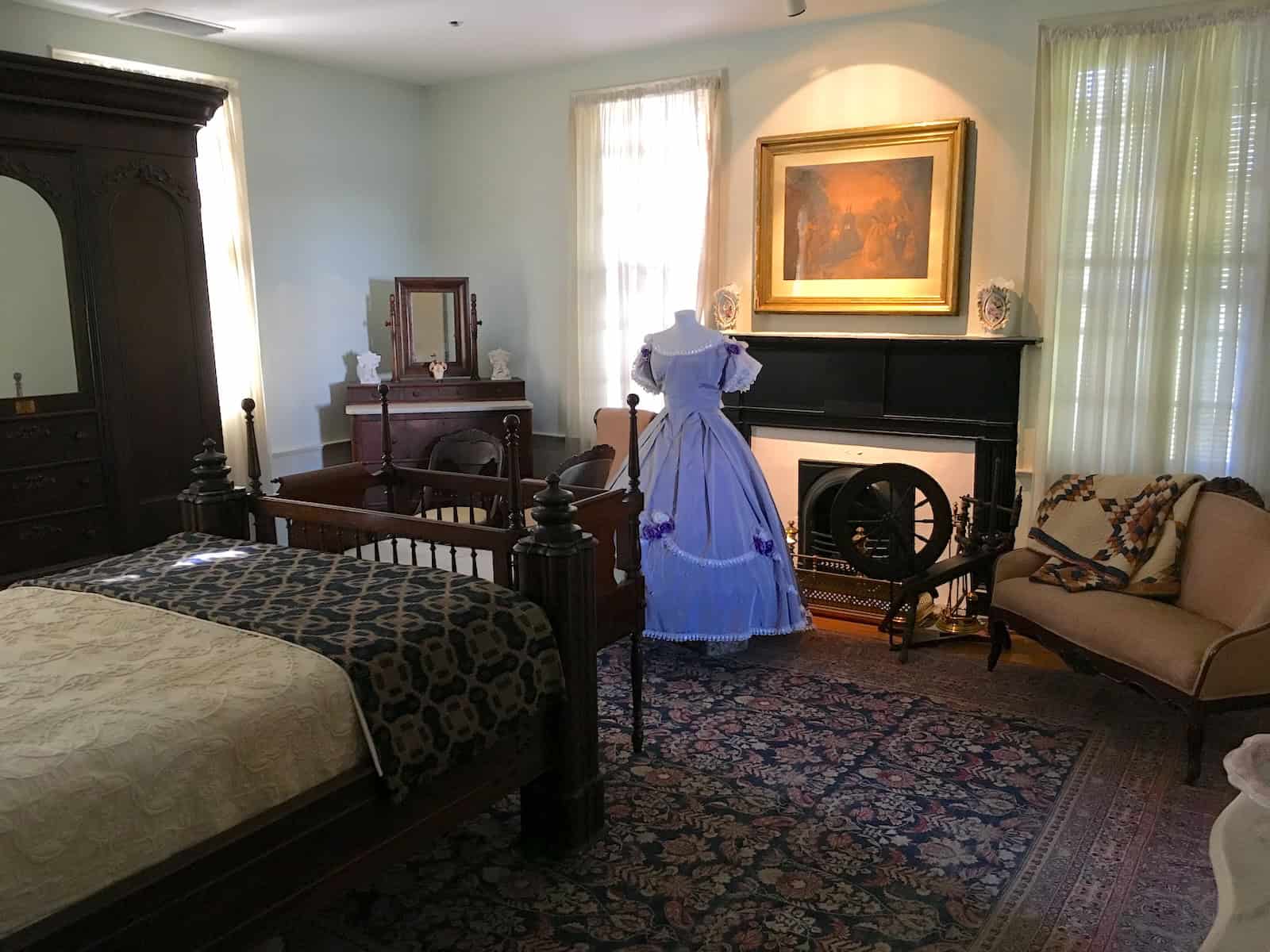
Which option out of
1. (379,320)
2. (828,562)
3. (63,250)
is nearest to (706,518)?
(828,562)

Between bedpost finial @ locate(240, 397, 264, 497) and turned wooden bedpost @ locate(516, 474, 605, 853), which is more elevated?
bedpost finial @ locate(240, 397, 264, 497)

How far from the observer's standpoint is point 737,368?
4230mm

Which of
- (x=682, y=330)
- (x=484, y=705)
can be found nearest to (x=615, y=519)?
(x=484, y=705)

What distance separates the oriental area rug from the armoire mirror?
102 inches

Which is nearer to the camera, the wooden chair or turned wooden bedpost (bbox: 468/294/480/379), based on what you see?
the wooden chair

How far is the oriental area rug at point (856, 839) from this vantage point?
2434 millimetres

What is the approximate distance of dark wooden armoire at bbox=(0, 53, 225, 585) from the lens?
12.8 ft

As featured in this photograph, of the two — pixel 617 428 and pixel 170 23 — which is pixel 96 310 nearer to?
pixel 170 23

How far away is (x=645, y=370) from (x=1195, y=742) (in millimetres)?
2484

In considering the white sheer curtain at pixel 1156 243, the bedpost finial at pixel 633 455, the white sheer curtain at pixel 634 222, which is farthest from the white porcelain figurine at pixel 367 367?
the white sheer curtain at pixel 1156 243

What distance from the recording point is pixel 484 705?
2.36 meters

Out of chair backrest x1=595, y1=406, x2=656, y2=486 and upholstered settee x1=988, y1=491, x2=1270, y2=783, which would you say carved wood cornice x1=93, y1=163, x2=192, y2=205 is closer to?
chair backrest x1=595, y1=406, x2=656, y2=486

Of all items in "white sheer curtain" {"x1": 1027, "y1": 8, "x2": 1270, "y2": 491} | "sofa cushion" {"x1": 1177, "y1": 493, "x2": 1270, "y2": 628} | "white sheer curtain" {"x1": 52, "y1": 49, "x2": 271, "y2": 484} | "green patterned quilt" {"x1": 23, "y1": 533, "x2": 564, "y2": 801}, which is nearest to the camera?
"green patterned quilt" {"x1": 23, "y1": 533, "x2": 564, "y2": 801}

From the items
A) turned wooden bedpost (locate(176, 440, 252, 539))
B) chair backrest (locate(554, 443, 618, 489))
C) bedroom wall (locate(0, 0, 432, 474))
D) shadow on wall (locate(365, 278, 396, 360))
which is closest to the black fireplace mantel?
chair backrest (locate(554, 443, 618, 489))
